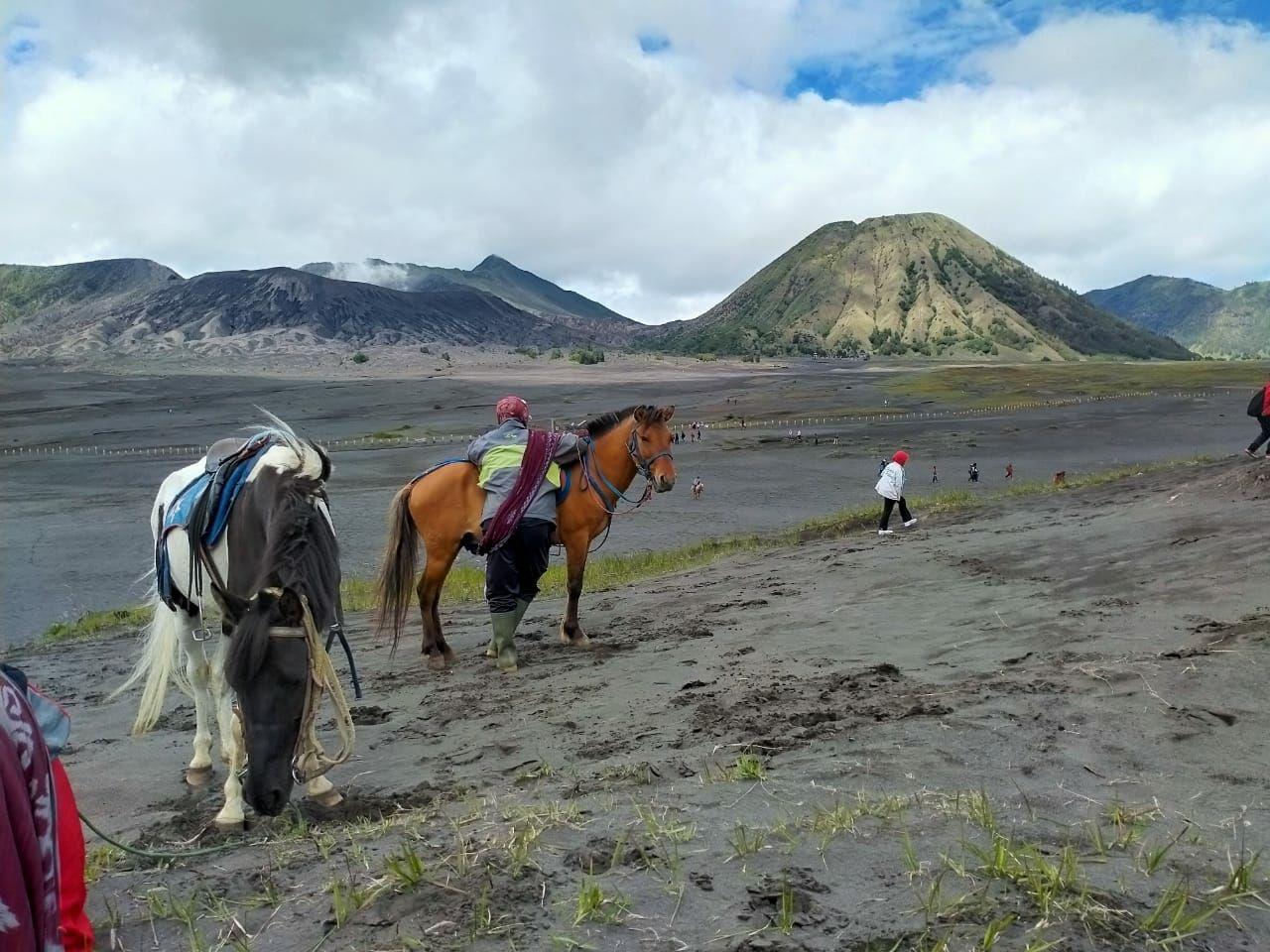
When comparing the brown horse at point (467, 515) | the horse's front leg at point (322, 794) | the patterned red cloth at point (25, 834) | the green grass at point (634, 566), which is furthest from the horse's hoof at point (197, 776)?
the green grass at point (634, 566)

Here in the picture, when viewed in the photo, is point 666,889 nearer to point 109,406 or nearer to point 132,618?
point 132,618

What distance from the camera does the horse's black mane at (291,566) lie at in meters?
4.04

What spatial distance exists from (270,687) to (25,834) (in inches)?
83.9

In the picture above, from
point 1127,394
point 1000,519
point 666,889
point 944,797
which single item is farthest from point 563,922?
point 1127,394

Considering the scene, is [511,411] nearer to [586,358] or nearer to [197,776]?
[197,776]

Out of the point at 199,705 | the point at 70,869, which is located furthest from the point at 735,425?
the point at 70,869

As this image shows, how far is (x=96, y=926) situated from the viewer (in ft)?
10.6

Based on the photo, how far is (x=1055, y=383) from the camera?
68250 mm

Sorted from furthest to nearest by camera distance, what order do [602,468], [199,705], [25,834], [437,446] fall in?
[437,446] < [602,468] < [199,705] < [25,834]

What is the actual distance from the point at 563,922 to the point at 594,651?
5.98 m

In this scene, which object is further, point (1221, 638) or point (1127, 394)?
point (1127, 394)

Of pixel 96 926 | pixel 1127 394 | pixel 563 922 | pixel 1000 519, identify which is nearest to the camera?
pixel 563 922

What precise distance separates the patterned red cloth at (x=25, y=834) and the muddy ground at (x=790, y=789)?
956 millimetres

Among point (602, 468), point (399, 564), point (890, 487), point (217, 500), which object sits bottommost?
point (399, 564)
